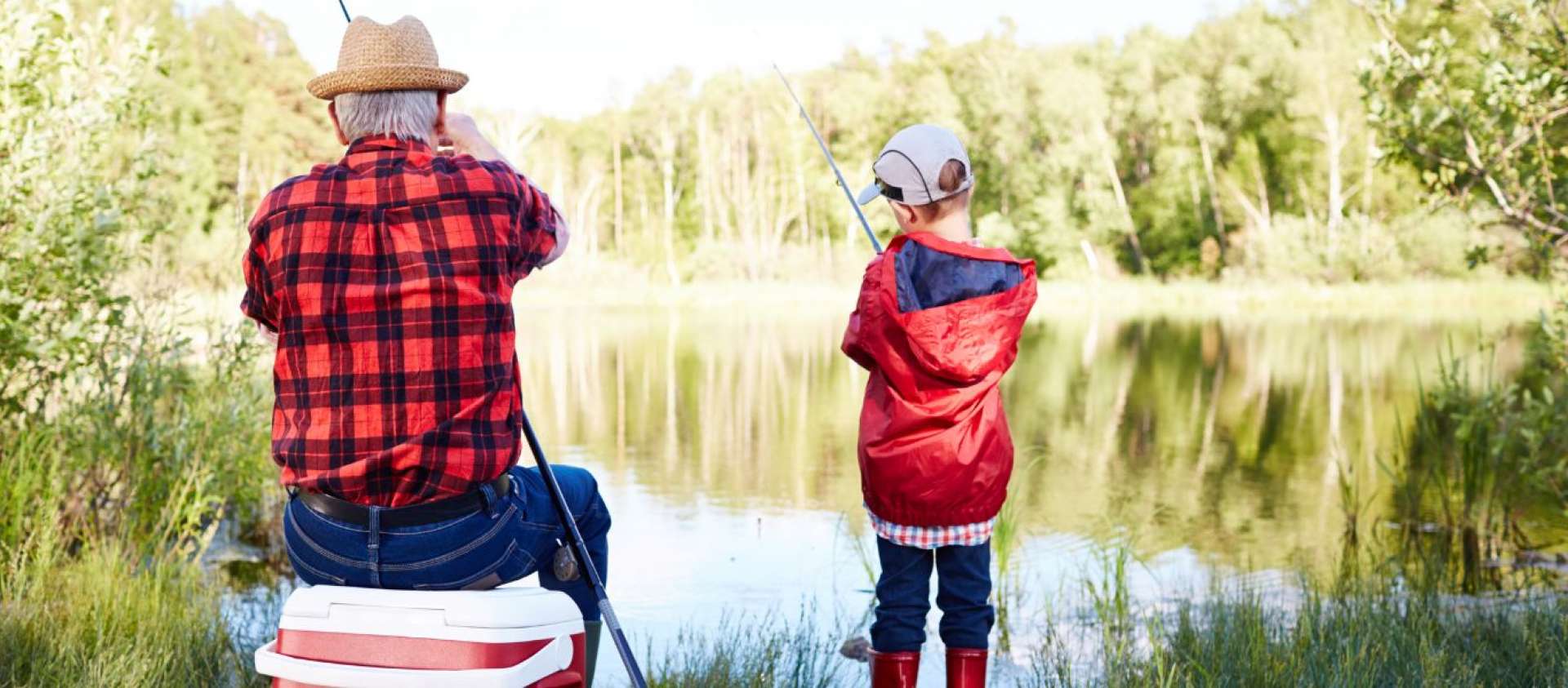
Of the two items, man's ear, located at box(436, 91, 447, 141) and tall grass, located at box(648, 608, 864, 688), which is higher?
man's ear, located at box(436, 91, 447, 141)

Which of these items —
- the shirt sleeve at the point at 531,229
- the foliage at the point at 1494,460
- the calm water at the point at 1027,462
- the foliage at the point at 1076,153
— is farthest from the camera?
the foliage at the point at 1076,153

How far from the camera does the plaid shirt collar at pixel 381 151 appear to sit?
85.2 inches

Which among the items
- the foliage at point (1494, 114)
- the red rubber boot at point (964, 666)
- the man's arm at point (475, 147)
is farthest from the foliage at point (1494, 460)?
the man's arm at point (475, 147)

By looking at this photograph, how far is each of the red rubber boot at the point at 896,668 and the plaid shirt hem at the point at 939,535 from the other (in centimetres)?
24

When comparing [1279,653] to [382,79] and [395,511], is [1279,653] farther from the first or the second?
[382,79]

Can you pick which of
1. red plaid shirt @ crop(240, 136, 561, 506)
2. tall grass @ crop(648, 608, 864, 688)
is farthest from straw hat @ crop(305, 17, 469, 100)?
tall grass @ crop(648, 608, 864, 688)

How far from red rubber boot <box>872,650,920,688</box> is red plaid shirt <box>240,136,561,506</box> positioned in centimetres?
109

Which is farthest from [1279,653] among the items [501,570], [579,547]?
[501,570]

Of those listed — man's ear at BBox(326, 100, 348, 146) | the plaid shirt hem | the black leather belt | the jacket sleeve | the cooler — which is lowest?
the plaid shirt hem

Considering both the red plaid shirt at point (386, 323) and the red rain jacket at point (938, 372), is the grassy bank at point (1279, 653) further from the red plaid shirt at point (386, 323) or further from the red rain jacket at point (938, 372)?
the red plaid shirt at point (386, 323)

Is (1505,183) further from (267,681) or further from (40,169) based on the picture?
(40,169)

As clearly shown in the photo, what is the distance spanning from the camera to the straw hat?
7.07 feet

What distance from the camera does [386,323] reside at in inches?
82.7

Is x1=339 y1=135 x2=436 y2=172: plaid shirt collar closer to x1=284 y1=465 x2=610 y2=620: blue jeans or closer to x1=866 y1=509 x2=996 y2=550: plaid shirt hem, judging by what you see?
x1=284 y1=465 x2=610 y2=620: blue jeans
